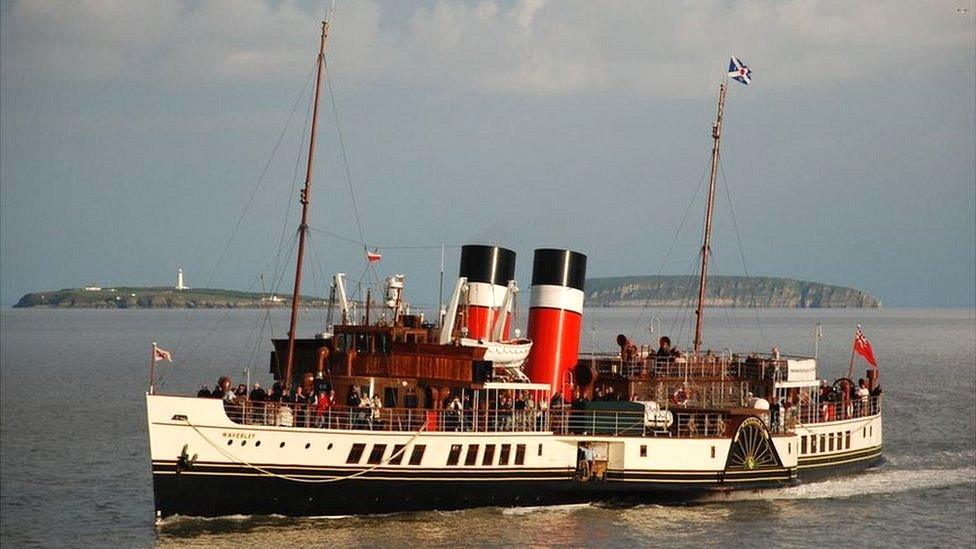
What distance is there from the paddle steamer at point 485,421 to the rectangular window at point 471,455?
0.05 m

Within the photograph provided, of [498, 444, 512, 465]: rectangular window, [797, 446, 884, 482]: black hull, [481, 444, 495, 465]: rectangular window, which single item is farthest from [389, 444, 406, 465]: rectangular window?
[797, 446, 884, 482]: black hull

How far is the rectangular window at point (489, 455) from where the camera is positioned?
120 ft

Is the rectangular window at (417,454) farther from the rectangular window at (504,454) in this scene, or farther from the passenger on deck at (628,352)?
the passenger on deck at (628,352)

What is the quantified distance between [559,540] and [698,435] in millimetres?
7431

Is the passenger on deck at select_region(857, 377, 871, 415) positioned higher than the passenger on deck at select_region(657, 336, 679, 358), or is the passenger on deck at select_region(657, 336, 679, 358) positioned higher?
the passenger on deck at select_region(657, 336, 679, 358)

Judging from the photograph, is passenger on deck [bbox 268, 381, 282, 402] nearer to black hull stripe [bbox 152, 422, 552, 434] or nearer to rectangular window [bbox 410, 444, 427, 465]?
black hull stripe [bbox 152, 422, 552, 434]

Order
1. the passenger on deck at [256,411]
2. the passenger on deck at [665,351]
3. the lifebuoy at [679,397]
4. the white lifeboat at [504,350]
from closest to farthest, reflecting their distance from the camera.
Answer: the passenger on deck at [256,411], the white lifeboat at [504,350], the lifebuoy at [679,397], the passenger on deck at [665,351]

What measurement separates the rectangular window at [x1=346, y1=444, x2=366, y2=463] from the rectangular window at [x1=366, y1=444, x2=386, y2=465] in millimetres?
273

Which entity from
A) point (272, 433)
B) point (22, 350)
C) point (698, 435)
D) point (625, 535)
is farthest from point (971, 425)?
point (22, 350)

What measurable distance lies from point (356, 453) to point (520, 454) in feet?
16.1

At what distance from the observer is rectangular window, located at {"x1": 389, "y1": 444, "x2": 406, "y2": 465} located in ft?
116

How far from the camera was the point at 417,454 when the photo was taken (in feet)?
117

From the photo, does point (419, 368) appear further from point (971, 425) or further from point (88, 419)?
point (971, 425)

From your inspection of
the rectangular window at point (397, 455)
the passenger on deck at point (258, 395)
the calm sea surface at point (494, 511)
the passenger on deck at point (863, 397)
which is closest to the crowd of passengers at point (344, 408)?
the passenger on deck at point (258, 395)
